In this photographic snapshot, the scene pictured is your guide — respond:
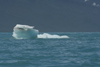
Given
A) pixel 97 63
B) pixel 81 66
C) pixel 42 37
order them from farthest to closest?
pixel 42 37 → pixel 97 63 → pixel 81 66

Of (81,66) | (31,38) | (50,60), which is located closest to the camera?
(81,66)

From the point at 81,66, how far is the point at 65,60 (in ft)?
14.2

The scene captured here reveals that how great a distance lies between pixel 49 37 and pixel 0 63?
2263 inches

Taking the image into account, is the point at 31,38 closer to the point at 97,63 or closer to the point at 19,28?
the point at 19,28

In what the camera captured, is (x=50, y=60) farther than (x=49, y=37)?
No

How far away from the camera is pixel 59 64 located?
33.5 metres

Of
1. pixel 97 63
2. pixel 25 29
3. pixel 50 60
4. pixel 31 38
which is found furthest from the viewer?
pixel 31 38

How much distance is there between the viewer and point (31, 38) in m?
80.4

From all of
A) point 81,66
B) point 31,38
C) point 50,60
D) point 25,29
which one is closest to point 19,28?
point 25,29

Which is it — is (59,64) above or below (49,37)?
below

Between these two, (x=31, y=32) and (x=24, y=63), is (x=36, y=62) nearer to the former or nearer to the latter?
(x=24, y=63)

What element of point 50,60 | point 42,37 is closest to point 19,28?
point 42,37

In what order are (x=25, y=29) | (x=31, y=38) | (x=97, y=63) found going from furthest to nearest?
1. (x=31, y=38)
2. (x=25, y=29)
3. (x=97, y=63)

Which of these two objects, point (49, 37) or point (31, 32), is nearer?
point (31, 32)
